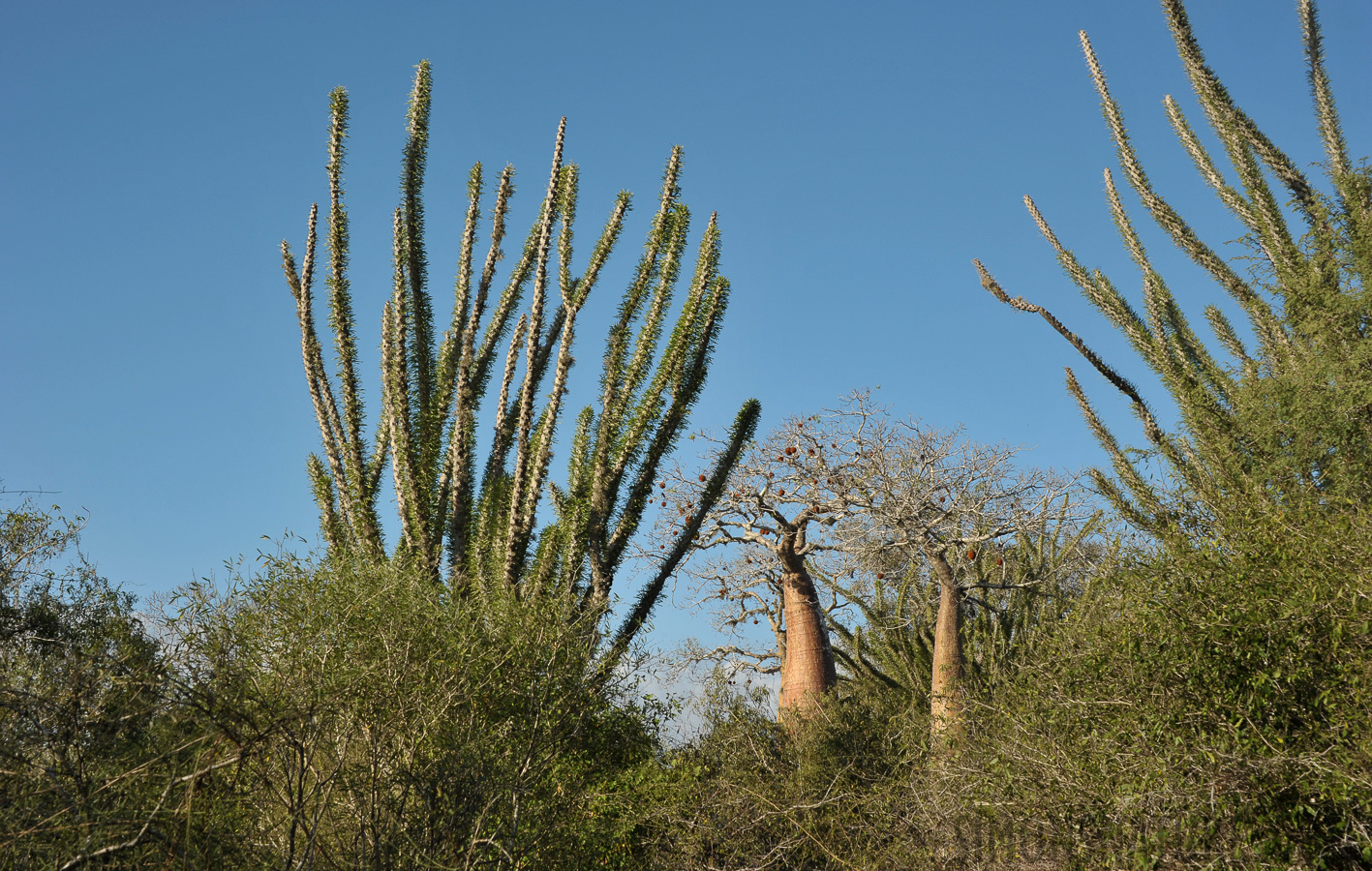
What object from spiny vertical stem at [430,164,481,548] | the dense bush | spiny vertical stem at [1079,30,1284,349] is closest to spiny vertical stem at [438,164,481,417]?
spiny vertical stem at [430,164,481,548]

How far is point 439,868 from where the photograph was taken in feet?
14.8

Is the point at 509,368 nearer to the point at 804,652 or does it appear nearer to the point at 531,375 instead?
the point at 531,375

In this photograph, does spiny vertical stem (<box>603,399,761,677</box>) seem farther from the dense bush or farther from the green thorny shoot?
the green thorny shoot

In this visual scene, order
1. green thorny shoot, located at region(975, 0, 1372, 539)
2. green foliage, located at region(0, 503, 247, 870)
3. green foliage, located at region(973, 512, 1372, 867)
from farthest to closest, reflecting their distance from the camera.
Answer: green thorny shoot, located at region(975, 0, 1372, 539), green foliage, located at region(973, 512, 1372, 867), green foliage, located at region(0, 503, 247, 870)

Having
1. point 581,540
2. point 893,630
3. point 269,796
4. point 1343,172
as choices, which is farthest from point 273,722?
point 1343,172

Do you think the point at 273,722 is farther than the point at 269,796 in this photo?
No

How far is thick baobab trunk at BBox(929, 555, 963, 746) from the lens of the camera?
350 inches

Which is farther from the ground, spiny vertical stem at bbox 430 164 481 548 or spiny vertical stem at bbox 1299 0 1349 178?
spiny vertical stem at bbox 1299 0 1349 178

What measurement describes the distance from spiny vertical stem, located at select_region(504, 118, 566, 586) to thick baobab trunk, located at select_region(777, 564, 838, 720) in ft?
12.6

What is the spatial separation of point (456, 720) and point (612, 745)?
10.2 ft

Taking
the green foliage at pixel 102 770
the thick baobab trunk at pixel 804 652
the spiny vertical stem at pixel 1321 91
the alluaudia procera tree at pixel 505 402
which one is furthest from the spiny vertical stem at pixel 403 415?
the spiny vertical stem at pixel 1321 91

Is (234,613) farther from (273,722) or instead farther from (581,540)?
(273,722)

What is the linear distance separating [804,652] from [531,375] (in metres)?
4.70

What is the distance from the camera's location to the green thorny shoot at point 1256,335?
312 inches
